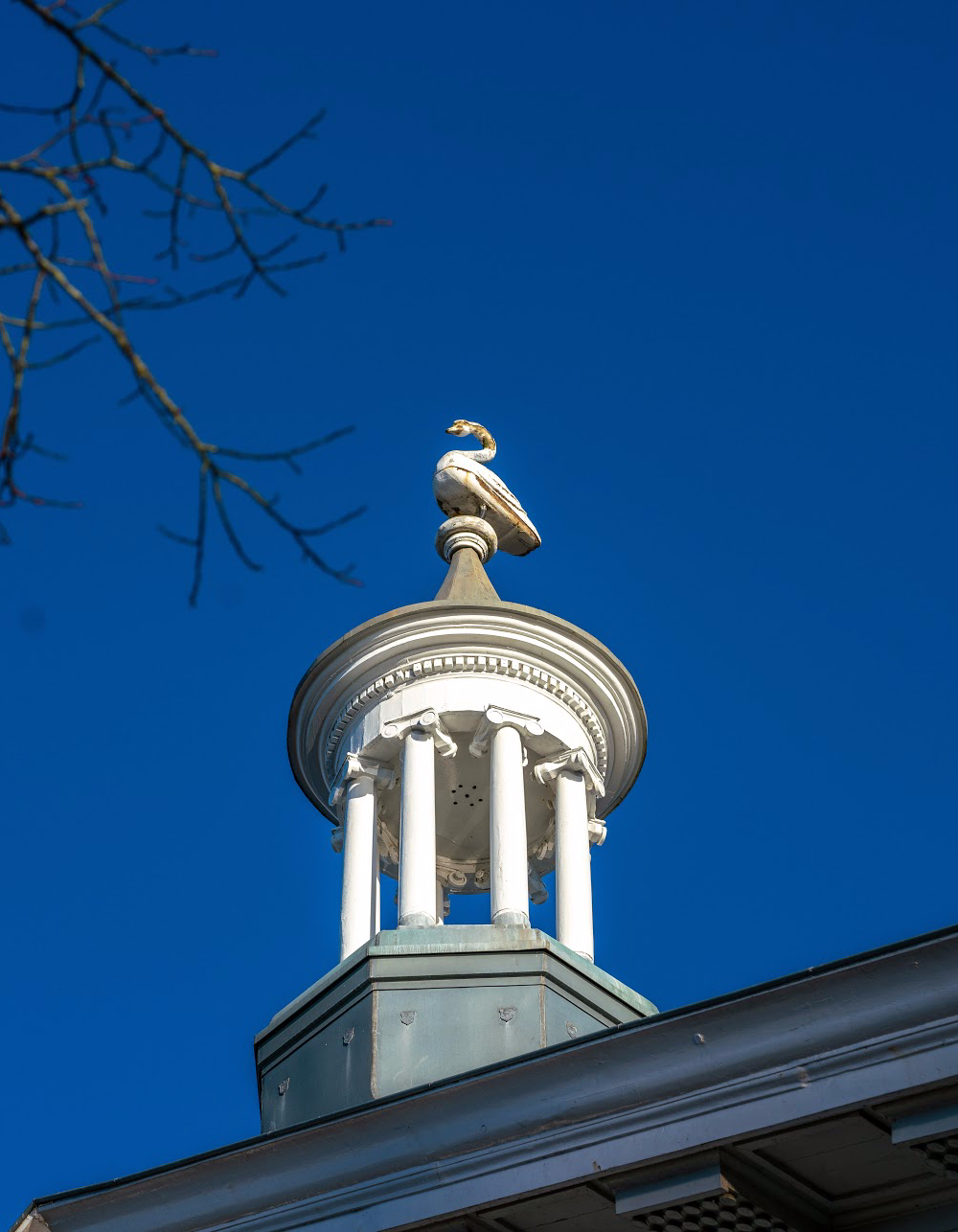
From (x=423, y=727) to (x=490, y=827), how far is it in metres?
1.00

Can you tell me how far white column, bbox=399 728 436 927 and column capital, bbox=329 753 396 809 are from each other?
1.23 ft

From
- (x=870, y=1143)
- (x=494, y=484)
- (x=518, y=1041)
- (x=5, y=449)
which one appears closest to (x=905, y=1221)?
(x=870, y=1143)

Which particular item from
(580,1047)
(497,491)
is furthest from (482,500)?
(580,1047)

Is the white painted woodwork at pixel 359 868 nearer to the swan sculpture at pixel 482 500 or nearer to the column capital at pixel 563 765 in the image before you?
the column capital at pixel 563 765

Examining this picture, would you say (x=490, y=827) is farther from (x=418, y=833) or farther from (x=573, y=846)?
(x=573, y=846)

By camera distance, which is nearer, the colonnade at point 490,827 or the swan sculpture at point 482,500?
the colonnade at point 490,827

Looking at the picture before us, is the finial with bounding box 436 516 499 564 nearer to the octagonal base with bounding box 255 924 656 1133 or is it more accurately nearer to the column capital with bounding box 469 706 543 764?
the column capital with bounding box 469 706 543 764

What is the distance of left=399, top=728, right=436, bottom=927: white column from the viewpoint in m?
15.9

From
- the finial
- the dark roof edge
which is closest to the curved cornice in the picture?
the finial

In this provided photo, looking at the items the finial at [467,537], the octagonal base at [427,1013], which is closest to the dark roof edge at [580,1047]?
the octagonal base at [427,1013]

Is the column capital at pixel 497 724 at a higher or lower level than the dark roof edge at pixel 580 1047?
higher

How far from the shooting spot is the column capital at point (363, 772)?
678 inches

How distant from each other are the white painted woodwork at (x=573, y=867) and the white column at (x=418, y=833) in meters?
1.02

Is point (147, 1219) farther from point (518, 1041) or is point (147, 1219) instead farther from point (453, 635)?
point (453, 635)
